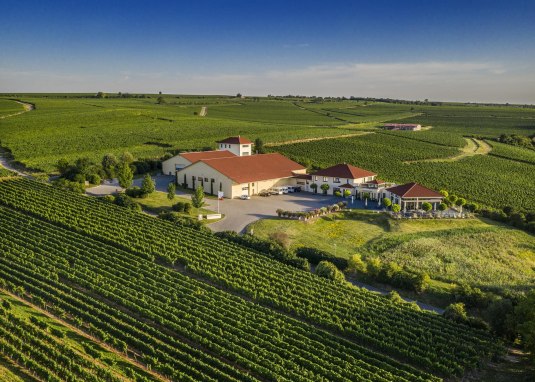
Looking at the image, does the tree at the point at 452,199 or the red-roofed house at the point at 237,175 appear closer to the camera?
the tree at the point at 452,199

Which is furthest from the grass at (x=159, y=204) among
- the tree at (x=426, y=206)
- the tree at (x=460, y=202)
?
the tree at (x=460, y=202)

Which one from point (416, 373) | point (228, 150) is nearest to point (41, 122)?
point (228, 150)

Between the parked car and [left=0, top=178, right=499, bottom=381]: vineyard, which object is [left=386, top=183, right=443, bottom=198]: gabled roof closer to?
the parked car

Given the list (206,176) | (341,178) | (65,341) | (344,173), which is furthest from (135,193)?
(65,341)

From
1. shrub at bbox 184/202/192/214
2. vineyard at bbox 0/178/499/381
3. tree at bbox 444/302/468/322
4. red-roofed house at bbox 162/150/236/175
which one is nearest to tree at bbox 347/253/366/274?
vineyard at bbox 0/178/499/381

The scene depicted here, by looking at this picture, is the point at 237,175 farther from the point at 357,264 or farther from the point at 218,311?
the point at 218,311

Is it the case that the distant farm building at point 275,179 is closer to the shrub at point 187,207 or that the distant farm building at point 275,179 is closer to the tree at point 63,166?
the shrub at point 187,207

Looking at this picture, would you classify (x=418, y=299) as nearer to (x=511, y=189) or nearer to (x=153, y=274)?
(x=153, y=274)
